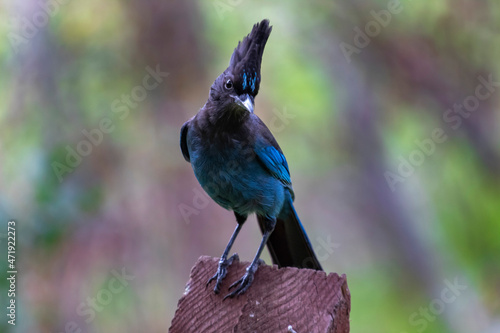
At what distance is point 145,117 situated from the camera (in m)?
5.22

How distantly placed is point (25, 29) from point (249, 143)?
254 centimetres

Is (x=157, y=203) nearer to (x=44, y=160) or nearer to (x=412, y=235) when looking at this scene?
(x=44, y=160)

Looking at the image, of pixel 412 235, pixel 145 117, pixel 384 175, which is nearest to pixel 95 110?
pixel 145 117

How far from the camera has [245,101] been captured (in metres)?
3.36
